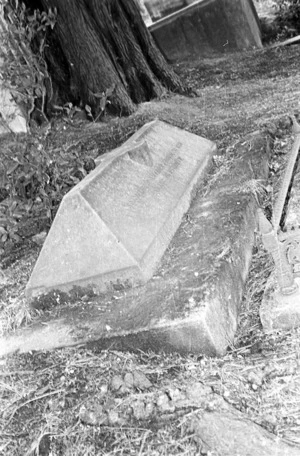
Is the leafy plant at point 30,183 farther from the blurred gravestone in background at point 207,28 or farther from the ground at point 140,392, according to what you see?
the blurred gravestone in background at point 207,28

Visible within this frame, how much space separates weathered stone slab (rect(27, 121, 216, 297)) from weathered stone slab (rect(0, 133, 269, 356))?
0.32 ft

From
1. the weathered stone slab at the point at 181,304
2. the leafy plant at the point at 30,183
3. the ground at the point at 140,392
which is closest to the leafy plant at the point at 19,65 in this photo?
the leafy plant at the point at 30,183

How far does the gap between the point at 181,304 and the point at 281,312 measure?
1.86 feet

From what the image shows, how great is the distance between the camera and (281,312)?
3.03m

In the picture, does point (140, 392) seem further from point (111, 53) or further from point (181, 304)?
point (111, 53)

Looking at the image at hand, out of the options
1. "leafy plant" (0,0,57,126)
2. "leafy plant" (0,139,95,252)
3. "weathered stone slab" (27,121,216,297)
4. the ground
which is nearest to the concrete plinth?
the ground

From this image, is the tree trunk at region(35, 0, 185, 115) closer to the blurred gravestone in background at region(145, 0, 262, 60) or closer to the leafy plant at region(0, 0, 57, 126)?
the leafy plant at region(0, 0, 57, 126)

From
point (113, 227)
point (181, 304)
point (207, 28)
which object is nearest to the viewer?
point (181, 304)

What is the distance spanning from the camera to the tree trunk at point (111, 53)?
6.34m

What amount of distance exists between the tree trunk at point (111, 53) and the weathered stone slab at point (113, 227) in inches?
105

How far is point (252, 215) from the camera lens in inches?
154

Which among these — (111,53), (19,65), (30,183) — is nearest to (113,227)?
(30,183)

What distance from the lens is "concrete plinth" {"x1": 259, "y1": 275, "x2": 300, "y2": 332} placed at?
3.03m

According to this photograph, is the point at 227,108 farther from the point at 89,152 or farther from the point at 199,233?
the point at 199,233
